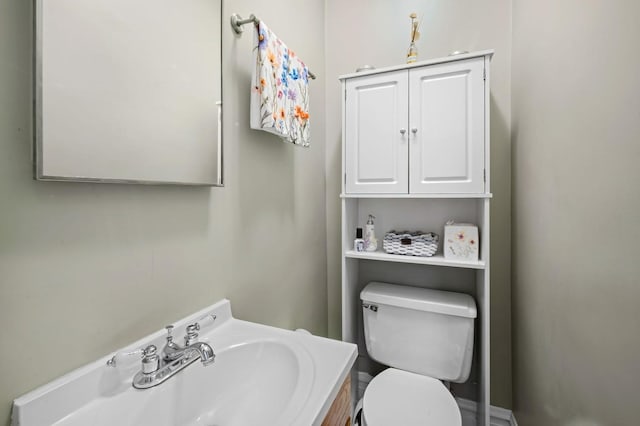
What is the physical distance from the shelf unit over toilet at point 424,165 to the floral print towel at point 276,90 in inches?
15.3

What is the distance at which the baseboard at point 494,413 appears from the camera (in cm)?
153

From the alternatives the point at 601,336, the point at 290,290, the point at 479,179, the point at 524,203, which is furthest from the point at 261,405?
the point at 524,203

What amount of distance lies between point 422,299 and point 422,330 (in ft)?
0.50

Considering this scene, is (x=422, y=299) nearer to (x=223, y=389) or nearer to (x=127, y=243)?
(x=223, y=389)

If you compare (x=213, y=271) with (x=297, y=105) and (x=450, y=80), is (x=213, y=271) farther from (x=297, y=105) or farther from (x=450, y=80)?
(x=450, y=80)

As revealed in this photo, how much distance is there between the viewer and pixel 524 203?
130cm

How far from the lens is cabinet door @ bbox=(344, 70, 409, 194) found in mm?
Answer: 1428

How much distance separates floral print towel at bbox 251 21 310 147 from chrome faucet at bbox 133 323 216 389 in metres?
0.72

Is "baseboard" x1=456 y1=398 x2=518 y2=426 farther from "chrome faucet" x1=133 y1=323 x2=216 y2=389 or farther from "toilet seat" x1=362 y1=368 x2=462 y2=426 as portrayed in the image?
"chrome faucet" x1=133 y1=323 x2=216 y2=389

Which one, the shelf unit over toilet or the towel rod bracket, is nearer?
the towel rod bracket

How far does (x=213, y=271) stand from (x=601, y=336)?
109cm

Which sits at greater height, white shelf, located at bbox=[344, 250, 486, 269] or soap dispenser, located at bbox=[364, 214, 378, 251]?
soap dispenser, located at bbox=[364, 214, 378, 251]

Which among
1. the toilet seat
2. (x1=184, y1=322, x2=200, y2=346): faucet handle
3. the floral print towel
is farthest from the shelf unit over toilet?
(x1=184, y1=322, x2=200, y2=346): faucet handle

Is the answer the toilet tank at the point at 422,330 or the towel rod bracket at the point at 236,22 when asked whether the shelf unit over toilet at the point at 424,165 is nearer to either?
the toilet tank at the point at 422,330
